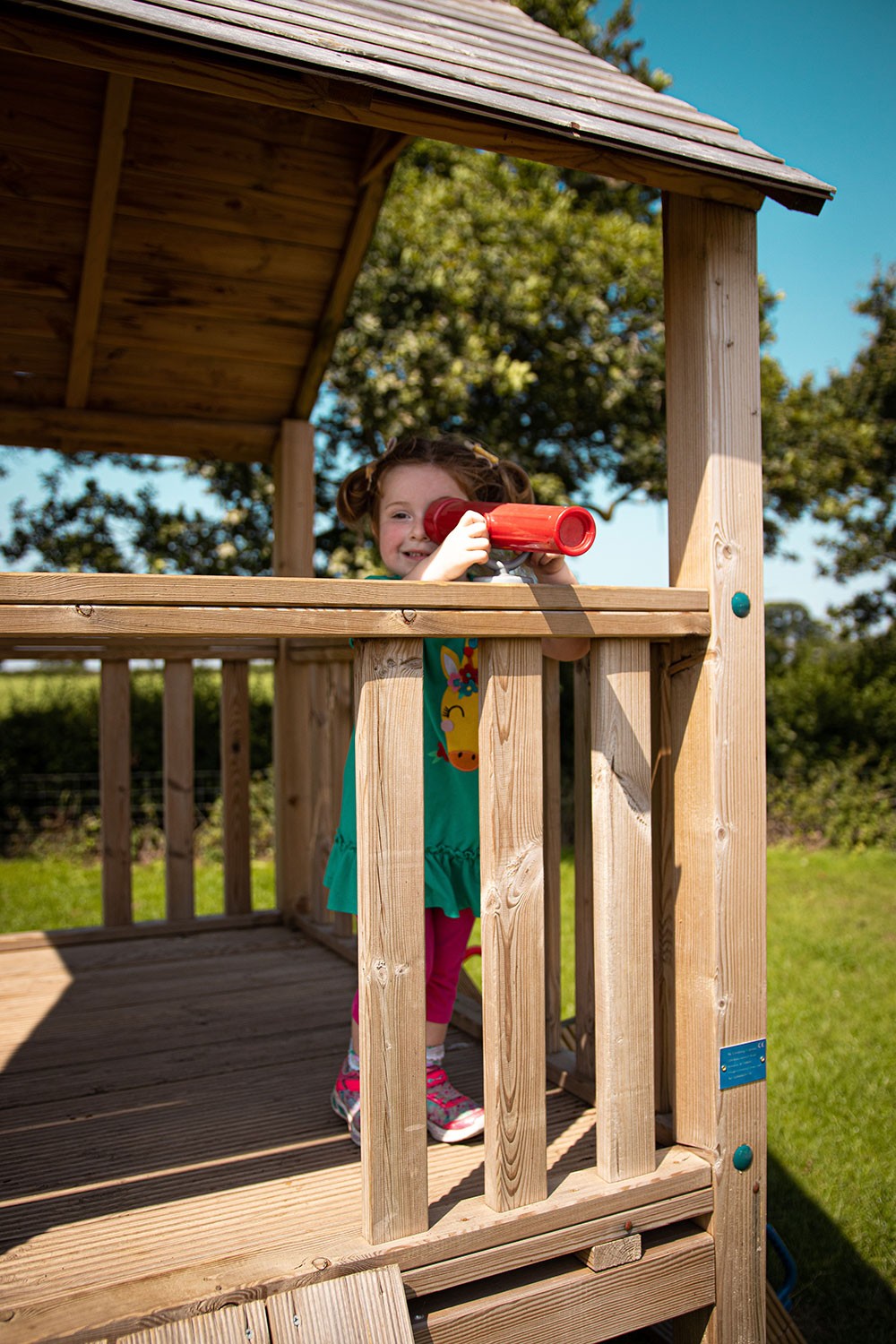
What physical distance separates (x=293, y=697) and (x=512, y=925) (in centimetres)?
269

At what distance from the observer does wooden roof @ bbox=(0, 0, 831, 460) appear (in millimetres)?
1729

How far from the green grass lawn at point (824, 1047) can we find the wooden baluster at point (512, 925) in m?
1.50

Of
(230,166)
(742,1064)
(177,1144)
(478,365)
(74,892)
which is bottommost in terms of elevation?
(74,892)

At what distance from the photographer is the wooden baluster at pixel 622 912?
2.04m

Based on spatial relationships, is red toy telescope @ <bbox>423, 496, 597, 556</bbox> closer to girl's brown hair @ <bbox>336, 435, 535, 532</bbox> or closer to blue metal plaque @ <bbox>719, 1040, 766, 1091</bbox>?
girl's brown hair @ <bbox>336, 435, 535, 532</bbox>

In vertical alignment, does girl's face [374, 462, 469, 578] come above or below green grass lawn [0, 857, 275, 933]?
above

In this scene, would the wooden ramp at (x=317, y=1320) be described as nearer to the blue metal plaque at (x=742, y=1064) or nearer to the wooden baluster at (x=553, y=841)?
the blue metal plaque at (x=742, y=1064)

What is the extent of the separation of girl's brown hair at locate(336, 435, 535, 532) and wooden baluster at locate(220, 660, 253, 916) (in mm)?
1902

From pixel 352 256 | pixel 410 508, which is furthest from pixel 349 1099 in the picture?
pixel 352 256

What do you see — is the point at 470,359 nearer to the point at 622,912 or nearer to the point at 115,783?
the point at 115,783

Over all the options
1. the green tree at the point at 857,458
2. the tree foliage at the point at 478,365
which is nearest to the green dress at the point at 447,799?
the tree foliage at the point at 478,365

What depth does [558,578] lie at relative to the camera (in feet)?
7.27

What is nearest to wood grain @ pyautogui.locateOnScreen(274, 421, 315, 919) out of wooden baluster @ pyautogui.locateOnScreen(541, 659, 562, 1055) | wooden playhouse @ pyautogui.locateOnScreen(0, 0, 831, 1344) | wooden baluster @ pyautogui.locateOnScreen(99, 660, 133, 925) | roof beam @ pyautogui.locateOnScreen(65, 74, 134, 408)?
wooden baluster @ pyautogui.locateOnScreen(99, 660, 133, 925)

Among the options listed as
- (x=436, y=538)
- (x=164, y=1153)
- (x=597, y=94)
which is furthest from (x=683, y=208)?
(x=164, y=1153)
